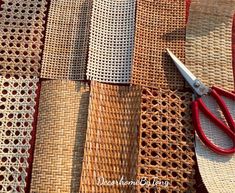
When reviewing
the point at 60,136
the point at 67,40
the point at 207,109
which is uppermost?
the point at 67,40

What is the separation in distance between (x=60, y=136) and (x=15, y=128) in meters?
0.13

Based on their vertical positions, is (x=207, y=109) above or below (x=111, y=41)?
below

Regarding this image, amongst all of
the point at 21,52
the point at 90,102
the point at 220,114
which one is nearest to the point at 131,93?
the point at 90,102

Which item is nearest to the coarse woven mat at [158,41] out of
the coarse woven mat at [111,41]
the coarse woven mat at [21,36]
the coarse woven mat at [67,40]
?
the coarse woven mat at [111,41]

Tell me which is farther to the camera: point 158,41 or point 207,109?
point 158,41

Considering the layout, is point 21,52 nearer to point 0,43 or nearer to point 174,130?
point 0,43

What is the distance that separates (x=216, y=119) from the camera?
35.3 inches

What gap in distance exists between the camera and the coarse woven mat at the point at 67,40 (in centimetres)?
99

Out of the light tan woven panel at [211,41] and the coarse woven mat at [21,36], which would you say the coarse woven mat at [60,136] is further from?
the light tan woven panel at [211,41]

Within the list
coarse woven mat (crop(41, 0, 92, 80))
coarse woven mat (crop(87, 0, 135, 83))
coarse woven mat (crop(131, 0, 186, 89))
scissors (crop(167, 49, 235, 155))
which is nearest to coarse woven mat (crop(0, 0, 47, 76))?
coarse woven mat (crop(41, 0, 92, 80))

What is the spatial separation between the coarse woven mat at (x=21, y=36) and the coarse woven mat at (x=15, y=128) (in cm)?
4

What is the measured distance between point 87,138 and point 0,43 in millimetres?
424

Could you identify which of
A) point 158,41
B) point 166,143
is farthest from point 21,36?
point 166,143

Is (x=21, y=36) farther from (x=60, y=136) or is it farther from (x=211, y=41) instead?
(x=211, y=41)
